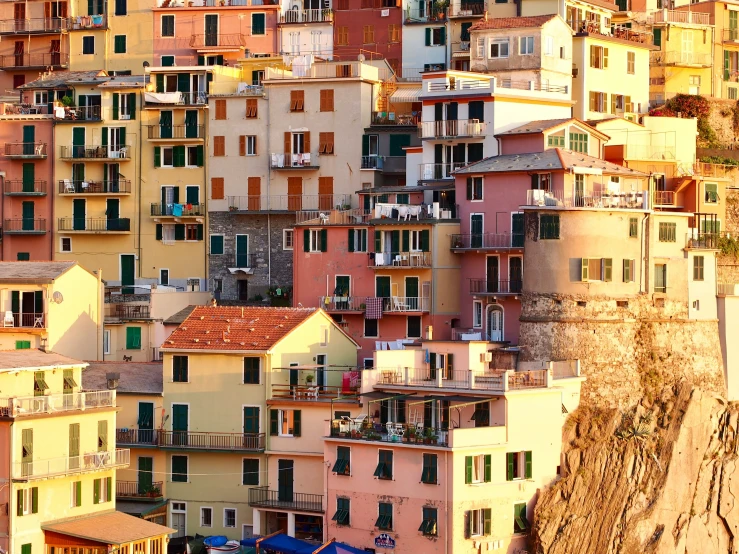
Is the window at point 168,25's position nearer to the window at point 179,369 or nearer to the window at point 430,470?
the window at point 179,369

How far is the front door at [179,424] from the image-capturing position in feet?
276

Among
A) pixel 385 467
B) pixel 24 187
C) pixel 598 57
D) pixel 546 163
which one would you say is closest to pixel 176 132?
pixel 24 187

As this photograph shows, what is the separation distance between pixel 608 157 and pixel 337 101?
45.8 ft

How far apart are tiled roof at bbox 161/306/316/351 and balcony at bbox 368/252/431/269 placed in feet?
19.5

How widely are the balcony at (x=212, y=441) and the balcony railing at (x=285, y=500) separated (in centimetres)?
180

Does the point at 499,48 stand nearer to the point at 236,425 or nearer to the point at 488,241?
the point at 488,241

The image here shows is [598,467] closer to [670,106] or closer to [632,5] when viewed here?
[670,106]

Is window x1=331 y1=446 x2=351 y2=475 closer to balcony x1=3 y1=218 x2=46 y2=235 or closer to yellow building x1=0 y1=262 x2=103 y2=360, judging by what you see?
yellow building x1=0 y1=262 x2=103 y2=360

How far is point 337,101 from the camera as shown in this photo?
3959 inches

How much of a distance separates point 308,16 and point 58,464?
4267 centimetres

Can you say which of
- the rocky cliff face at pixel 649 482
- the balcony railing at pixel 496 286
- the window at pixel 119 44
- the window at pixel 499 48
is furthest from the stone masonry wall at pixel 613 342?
the window at pixel 119 44

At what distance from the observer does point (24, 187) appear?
346ft

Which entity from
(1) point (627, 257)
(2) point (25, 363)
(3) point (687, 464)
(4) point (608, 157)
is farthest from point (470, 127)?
(2) point (25, 363)

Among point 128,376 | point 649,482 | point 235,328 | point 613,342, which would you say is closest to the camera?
point 649,482
